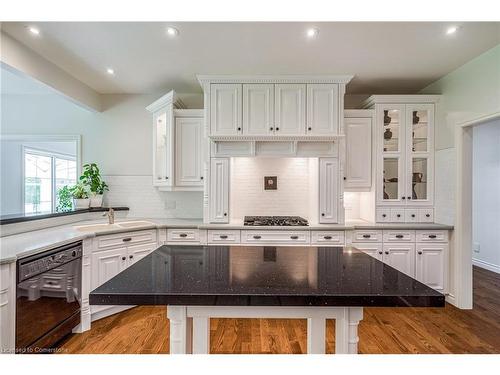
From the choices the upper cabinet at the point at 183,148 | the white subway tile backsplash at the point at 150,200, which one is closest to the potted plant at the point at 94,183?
the white subway tile backsplash at the point at 150,200

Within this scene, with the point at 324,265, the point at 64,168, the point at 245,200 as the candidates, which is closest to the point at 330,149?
the point at 245,200

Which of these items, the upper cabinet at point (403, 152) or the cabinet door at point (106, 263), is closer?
the cabinet door at point (106, 263)

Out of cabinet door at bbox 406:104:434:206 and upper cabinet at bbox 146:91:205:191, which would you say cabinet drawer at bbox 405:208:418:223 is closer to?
cabinet door at bbox 406:104:434:206

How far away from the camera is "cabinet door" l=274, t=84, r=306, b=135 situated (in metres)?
3.02

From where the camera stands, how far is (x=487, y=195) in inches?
170

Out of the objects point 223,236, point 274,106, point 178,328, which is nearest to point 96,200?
point 223,236

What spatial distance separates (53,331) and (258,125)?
2684 mm

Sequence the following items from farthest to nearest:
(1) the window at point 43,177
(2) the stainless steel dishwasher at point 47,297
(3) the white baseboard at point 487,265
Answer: (1) the window at point 43,177, (3) the white baseboard at point 487,265, (2) the stainless steel dishwasher at point 47,297

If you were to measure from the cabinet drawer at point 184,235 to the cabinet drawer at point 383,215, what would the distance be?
2.26 m

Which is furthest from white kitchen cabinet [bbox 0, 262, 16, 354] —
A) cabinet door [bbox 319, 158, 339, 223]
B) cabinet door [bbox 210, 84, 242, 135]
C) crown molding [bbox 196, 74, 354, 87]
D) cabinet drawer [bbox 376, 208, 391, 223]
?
cabinet drawer [bbox 376, 208, 391, 223]

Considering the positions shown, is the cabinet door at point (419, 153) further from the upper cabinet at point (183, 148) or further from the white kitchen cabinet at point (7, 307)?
the white kitchen cabinet at point (7, 307)

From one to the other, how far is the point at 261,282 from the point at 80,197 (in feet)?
10.8

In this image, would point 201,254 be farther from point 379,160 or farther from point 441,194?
point 441,194

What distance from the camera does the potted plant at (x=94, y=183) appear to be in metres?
3.47
